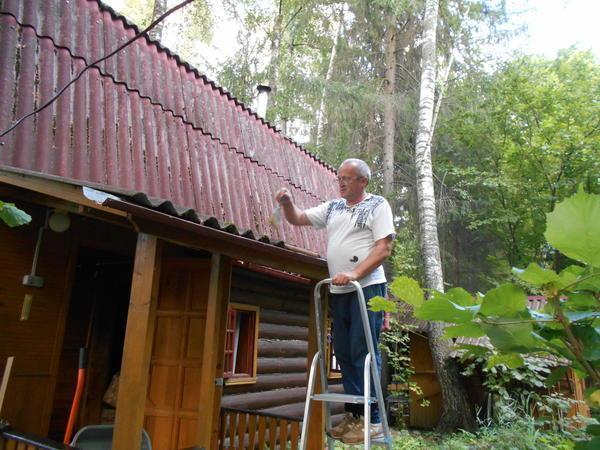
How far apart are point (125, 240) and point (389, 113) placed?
1351 centimetres

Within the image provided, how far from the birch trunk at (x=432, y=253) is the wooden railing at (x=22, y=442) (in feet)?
30.6

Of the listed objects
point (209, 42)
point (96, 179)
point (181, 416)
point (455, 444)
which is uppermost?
point (209, 42)

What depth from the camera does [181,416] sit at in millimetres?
4941

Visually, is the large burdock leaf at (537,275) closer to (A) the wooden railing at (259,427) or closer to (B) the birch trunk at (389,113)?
(A) the wooden railing at (259,427)

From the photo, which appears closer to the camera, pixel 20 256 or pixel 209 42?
pixel 20 256

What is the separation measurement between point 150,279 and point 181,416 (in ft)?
6.65

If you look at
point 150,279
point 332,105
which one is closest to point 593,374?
point 150,279

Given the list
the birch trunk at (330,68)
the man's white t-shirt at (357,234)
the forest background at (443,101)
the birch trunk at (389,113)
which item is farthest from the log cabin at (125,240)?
the birch trunk at (330,68)

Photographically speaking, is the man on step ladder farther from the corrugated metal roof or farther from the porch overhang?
the corrugated metal roof

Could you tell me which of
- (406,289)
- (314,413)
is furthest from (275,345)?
(406,289)

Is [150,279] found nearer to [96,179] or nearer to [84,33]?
[96,179]

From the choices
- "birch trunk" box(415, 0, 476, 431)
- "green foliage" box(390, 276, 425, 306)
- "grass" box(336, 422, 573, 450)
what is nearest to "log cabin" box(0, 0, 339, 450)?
"green foliage" box(390, 276, 425, 306)

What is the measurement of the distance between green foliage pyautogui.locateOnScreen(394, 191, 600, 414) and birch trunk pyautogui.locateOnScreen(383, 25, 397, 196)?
15.5 meters

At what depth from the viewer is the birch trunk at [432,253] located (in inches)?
454
